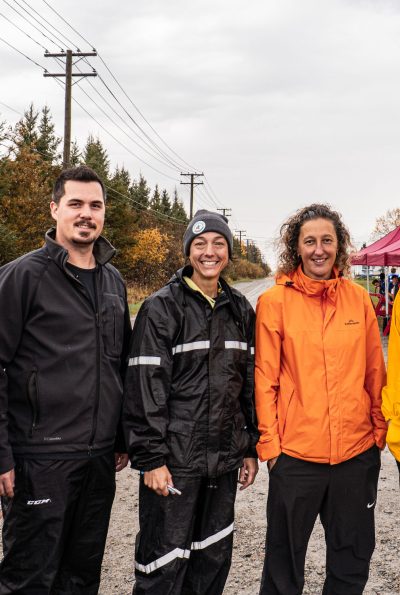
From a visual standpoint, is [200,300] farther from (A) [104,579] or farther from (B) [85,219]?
(A) [104,579]

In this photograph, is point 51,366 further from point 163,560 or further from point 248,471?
point 248,471

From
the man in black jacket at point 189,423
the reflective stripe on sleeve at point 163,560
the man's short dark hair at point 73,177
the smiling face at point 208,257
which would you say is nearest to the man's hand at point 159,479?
the man in black jacket at point 189,423

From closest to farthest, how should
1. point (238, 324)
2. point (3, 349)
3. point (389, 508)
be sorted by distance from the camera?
1. point (3, 349)
2. point (238, 324)
3. point (389, 508)

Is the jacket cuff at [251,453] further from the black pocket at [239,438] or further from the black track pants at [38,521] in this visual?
the black track pants at [38,521]

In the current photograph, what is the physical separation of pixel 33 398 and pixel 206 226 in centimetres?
123

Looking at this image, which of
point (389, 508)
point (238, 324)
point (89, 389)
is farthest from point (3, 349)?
point (389, 508)

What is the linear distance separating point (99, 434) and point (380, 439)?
56.2 inches

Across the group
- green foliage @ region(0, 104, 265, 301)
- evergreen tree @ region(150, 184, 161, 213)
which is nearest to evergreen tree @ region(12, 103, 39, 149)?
green foliage @ region(0, 104, 265, 301)

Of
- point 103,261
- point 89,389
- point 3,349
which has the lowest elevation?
point 89,389

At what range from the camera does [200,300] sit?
2771 mm

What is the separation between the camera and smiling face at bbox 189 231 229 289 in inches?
111

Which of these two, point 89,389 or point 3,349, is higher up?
point 3,349

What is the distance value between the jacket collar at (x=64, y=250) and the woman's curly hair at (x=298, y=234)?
3.14 ft

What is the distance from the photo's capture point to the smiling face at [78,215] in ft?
9.34
